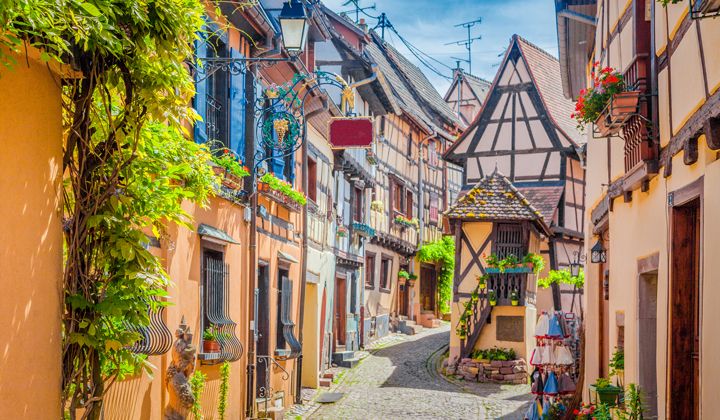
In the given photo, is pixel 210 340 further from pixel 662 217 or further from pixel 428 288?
pixel 428 288

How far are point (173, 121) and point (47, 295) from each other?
1261 millimetres

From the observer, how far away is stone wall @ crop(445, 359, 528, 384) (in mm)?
19625

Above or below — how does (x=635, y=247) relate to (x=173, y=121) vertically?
below

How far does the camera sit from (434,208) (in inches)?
1315

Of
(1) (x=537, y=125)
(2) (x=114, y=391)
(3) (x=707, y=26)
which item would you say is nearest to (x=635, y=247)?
(3) (x=707, y=26)

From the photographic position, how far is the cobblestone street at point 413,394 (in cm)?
1467

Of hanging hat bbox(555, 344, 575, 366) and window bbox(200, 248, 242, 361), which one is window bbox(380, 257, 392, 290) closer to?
hanging hat bbox(555, 344, 575, 366)

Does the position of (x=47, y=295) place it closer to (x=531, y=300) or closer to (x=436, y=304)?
(x=531, y=300)

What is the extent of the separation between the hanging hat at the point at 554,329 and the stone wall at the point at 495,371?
269 inches

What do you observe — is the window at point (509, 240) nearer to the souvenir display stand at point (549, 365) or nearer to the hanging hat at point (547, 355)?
the souvenir display stand at point (549, 365)

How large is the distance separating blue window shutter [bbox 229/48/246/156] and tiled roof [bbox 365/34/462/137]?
16446 millimetres

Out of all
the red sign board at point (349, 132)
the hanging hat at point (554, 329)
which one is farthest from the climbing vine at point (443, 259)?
the hanging hat at point (554, 329)

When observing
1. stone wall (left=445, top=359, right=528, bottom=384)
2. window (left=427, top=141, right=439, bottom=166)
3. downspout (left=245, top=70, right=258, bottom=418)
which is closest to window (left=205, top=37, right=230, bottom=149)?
downspout (left=245, top=70, right=258, bottom=418)

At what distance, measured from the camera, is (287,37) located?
31.1ft
